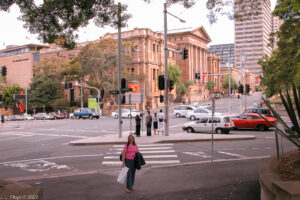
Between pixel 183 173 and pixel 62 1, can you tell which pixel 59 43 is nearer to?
pixel 62 1

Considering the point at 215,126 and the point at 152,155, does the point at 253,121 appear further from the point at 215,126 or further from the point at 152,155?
Result: the point at 152,155

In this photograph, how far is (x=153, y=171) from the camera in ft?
34.7

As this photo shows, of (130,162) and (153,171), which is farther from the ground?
(130,162)

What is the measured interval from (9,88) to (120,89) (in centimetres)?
6459

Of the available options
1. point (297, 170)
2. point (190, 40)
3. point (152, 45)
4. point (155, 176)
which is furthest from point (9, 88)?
point (297, 170)

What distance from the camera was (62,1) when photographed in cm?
1157

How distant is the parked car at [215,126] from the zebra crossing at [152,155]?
618 cm

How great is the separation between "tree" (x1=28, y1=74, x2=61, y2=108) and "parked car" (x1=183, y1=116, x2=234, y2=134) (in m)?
56.2

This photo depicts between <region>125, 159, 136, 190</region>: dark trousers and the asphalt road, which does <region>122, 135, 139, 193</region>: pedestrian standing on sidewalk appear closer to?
<region>125, 159, 136, 190</region>: dark trousers

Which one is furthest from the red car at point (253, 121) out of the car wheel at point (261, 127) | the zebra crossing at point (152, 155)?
the zebra crossing at point (152, 155)

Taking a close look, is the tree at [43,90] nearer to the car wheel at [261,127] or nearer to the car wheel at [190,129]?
the car wheel at [190,129]

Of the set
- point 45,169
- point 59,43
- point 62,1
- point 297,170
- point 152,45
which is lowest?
point 45,169

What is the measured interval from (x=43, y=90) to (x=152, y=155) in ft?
211

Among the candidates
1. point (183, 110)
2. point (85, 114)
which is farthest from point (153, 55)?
point (183, 110)
